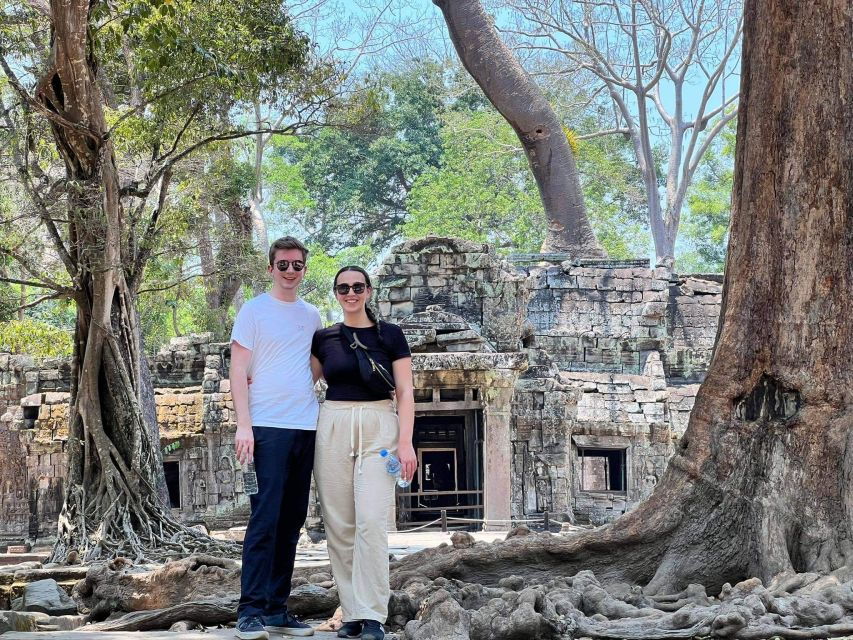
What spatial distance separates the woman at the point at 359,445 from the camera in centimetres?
461

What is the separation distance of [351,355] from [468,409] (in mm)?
10146

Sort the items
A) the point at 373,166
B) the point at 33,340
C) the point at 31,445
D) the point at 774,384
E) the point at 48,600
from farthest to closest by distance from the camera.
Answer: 1. the point at 373,166
2. the point at 33,340
3. the point at 31,445
4. the point at 48,600
5. the point at 774,384

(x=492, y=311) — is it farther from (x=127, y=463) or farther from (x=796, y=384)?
(x=796, y=384)

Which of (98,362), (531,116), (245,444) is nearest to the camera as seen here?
(245,444)

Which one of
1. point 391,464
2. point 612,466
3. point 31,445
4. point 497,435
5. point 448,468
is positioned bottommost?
point 612,466

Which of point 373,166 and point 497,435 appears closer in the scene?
point 497,435

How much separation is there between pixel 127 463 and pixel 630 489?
945cm

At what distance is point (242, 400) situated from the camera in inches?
183

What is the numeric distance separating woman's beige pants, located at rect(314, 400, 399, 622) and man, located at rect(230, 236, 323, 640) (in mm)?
102

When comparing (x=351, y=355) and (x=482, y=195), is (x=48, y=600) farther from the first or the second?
(x=482, y=195)

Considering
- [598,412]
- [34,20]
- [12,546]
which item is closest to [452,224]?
[598,412]

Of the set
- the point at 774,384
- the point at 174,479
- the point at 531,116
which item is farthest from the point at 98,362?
the point at 531,116

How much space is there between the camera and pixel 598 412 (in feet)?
57.3

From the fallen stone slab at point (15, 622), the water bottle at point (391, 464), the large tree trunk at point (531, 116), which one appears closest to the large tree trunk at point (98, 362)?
the fallen stone slab at point (15, 622)
